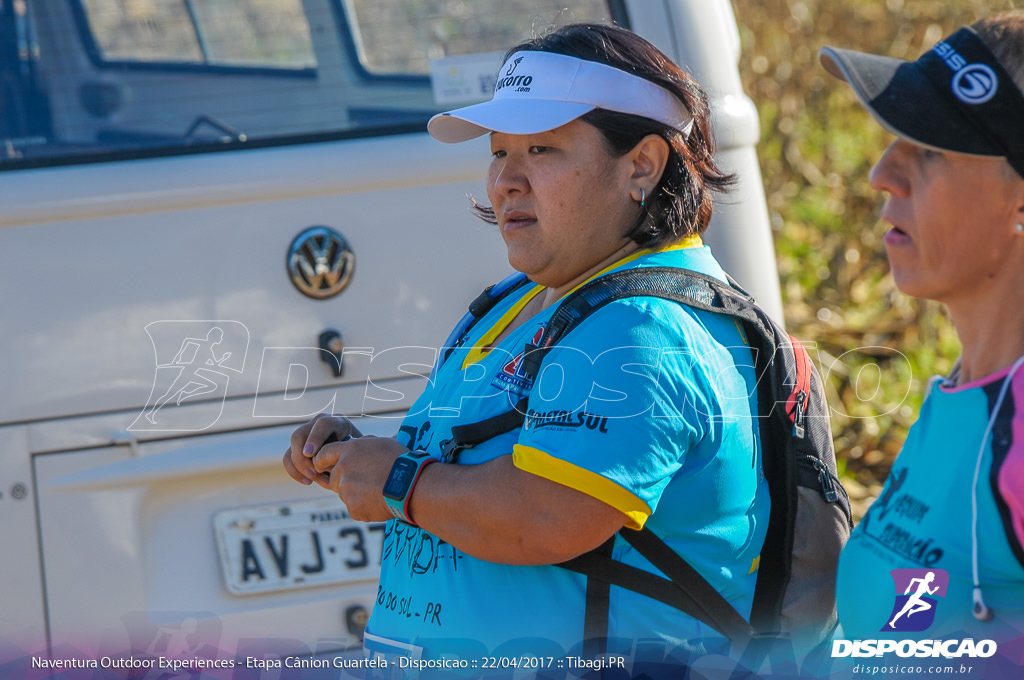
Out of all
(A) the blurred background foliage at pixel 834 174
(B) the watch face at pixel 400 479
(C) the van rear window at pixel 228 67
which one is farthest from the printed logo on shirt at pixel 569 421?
(A) the blurred background foliage at pixel 834 174

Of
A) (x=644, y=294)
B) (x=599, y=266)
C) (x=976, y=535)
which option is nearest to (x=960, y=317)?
(x=976, y=535)

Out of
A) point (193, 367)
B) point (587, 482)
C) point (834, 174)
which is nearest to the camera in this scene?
point (587, 482)

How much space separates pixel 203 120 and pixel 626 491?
1688 millimetres

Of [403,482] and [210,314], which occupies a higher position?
[210,314]

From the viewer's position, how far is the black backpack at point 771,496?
161 centimetres

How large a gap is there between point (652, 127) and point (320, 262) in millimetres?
1023

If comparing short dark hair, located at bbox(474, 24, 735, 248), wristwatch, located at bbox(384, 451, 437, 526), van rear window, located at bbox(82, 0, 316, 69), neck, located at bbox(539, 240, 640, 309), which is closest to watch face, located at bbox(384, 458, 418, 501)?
wristwatch, located at bbox(384, 451, 437, 526)

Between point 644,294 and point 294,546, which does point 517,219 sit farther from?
point 294,546

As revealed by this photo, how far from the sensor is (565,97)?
1768 mm

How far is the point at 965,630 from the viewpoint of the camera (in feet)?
4.22

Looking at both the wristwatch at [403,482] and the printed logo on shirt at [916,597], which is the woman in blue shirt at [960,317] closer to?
the printed logo on shirt at [916,597]

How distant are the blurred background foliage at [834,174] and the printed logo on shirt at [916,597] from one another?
437 centimetres

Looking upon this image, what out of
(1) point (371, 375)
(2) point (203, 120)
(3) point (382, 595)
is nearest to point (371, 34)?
(2) point (203, 120)

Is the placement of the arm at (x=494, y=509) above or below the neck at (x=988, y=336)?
below
